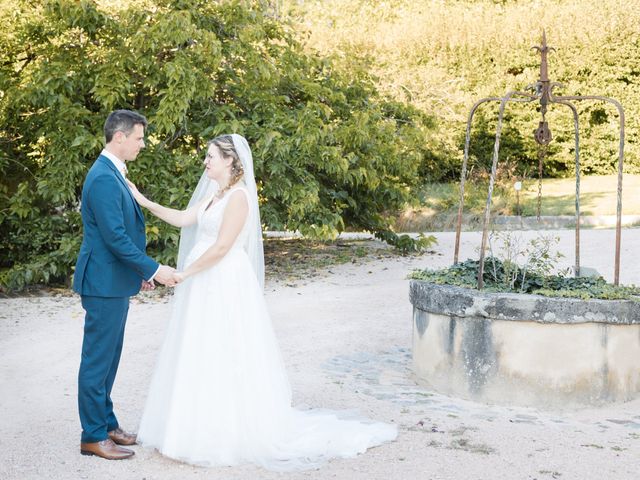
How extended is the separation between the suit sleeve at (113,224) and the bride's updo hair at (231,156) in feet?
2.01

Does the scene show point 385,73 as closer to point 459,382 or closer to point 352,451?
point 459,382

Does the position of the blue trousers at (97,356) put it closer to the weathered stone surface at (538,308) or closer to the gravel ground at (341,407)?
the gravel ground at (341,407)

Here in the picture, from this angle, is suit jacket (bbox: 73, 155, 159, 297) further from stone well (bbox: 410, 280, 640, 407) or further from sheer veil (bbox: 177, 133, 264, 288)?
stone well (bbox: 410, 280, 640, 407)

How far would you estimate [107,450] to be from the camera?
4180 mm

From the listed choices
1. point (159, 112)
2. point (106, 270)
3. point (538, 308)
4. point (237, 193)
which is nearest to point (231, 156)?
point (237, 193)

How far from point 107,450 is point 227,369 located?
0.72 meters

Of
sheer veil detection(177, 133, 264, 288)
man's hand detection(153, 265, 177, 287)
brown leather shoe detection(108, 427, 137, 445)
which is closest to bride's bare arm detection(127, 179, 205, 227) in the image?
sheer veil detection(177, 133, 264, 288)

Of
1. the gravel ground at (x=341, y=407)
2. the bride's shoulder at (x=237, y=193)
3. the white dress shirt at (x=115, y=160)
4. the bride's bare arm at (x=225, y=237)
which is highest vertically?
the white dress shirt at (x=115, y=160)

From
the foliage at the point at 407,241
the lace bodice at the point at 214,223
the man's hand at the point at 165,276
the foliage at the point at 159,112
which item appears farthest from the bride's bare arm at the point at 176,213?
the foliage at the point at 407,241

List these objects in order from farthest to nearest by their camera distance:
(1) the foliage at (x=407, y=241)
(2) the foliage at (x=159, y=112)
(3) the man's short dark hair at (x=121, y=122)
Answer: (1) the foliage at (x=407, y=241), (2) the foliage at (x=159, y=112), (3) the man's short dark hair at (x=121, y=122)

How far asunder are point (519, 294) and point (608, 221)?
11319mm

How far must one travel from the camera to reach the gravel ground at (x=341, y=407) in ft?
13.4

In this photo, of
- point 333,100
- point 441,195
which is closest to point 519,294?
point 333,100

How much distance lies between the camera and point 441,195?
1822cm
